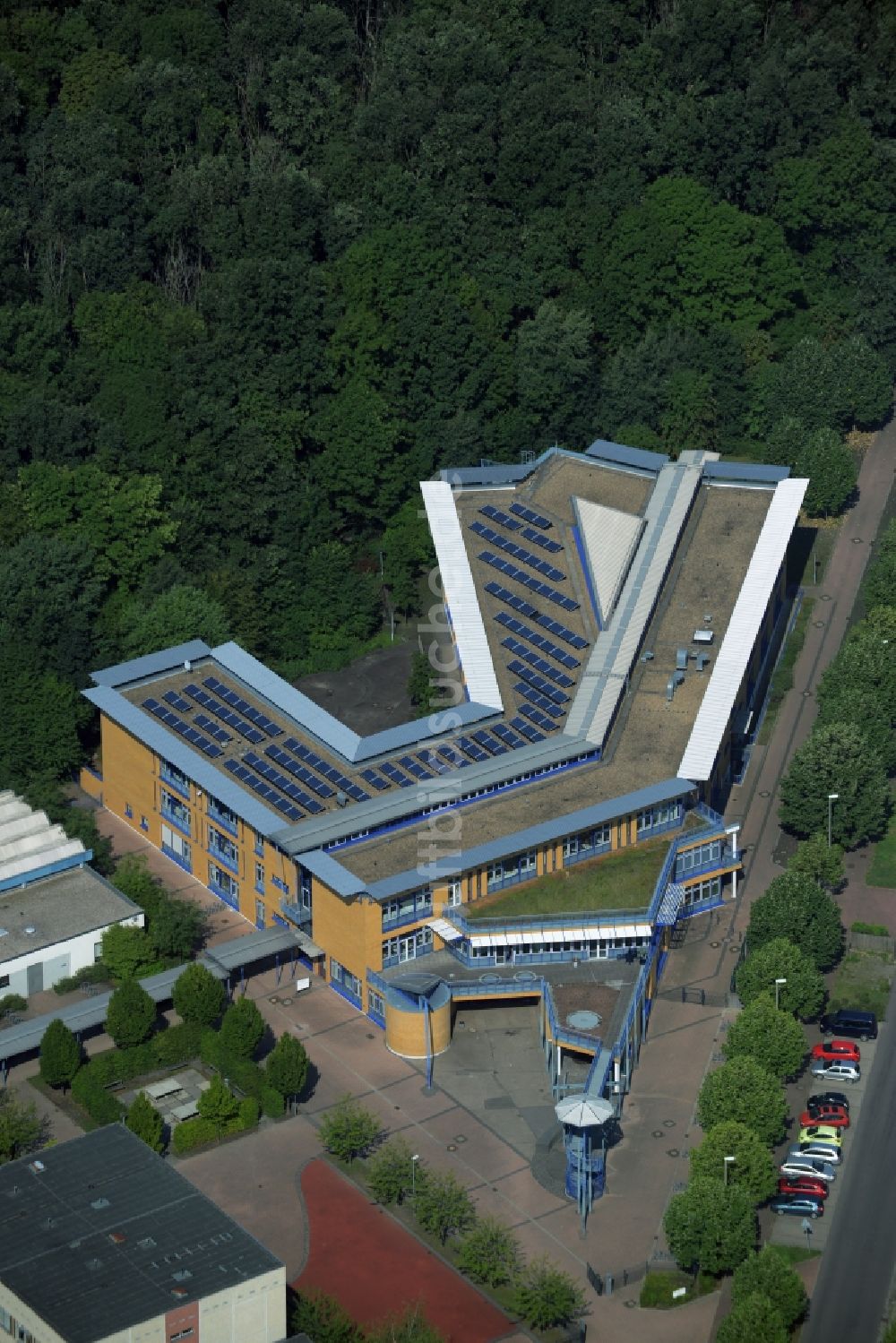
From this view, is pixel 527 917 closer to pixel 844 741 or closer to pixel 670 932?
pixel 670 932

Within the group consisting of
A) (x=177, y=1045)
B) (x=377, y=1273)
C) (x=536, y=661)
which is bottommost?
(x=377, y=1273)

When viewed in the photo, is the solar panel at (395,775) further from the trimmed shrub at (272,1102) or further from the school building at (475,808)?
the trimmed shrub at (272,1102)

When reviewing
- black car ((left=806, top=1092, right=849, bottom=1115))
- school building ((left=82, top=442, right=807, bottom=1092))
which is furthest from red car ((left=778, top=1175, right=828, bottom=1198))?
school building ((left=82, top=442, right=807, bottom=1092))

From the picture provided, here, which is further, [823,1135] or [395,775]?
[395,775]

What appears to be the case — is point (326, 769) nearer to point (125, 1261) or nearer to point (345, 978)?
point (345, 978)

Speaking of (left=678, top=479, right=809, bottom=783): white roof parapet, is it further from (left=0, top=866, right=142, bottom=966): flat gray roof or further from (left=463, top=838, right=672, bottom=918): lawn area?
(left=0, top=866, right=142, bottom=966): flat gray roof

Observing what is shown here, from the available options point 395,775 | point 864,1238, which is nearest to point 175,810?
point 395,775

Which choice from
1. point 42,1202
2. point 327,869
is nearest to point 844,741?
point 327,869
